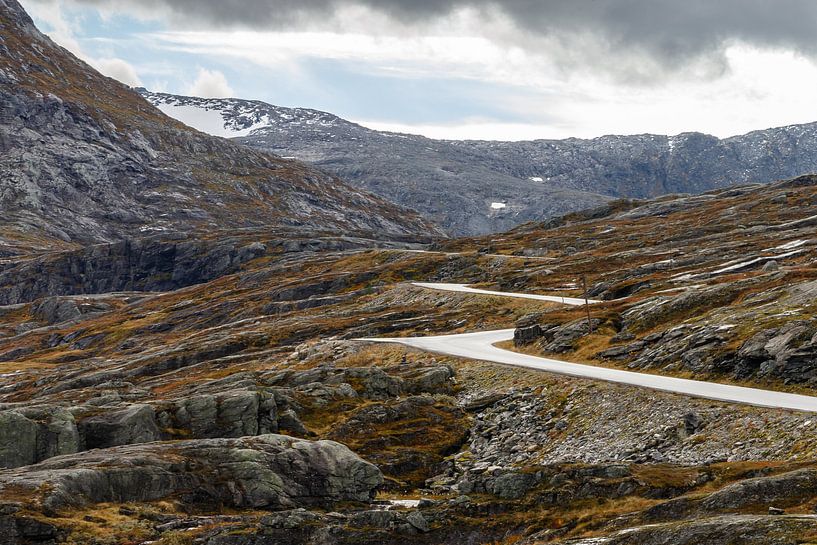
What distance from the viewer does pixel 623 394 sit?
142 feet

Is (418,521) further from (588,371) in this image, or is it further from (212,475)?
(588,371)

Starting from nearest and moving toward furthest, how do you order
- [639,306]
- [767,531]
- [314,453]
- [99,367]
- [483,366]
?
[767,531]
[314,453]
[483,366]
[639,306]
[99,367]

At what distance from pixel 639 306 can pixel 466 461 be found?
2759 cm

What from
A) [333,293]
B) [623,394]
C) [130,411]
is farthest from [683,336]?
[333,293]

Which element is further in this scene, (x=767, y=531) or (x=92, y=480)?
(x=92, y=480)

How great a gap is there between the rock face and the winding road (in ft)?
59.5

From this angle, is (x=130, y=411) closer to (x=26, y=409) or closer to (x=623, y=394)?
(x=26, y=409)

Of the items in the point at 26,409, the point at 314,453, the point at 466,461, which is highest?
the point at 26,409

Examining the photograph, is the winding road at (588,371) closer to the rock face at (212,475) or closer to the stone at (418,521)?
the rock face at (212,475)

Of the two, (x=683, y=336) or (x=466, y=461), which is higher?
(x=683, y=336)

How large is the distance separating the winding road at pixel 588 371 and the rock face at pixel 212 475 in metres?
18.1

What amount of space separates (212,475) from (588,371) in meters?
27.3

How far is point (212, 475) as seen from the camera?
34844mm

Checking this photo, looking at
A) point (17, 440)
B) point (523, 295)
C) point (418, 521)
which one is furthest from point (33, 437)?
point (523, 295)
